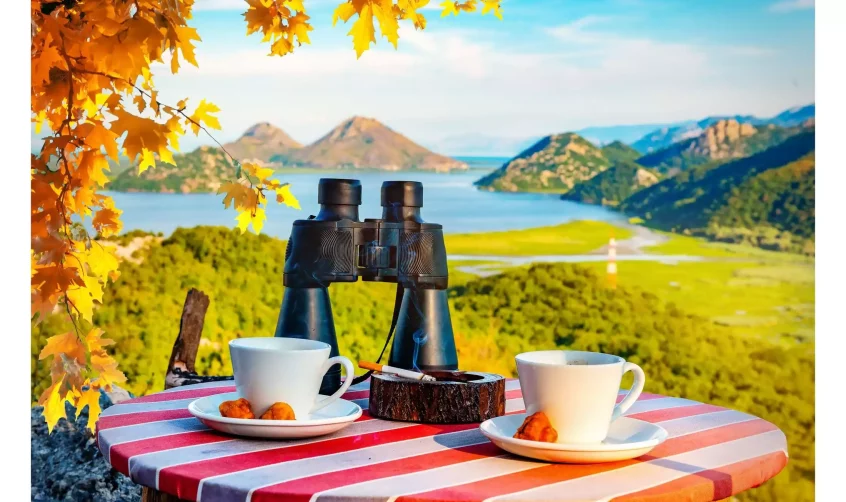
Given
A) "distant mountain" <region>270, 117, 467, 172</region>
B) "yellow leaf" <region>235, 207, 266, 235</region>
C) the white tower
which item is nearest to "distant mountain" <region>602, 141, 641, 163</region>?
the white tower

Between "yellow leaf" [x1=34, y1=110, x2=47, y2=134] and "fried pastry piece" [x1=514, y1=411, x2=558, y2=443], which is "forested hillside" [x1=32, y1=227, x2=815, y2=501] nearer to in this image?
"yellow leaf" [x1=34, y1=110, x2=47, y2=134]

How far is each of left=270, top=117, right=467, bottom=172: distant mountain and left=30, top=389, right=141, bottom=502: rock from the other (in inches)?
74.5

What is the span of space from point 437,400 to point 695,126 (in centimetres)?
328

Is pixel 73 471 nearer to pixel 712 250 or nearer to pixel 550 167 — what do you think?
pixel 550 167

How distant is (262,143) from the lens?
421 cm

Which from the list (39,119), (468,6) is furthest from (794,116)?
(39,119)

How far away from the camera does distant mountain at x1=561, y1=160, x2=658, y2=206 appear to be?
4.69m

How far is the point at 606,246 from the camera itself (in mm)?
4371

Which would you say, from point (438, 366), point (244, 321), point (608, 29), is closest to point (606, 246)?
point (608, 29)

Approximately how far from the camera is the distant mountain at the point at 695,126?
396 centimetres

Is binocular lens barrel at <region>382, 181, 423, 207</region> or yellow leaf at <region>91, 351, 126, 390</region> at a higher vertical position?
binocular lens barrel at <region>382, 181, 423, 207</region>

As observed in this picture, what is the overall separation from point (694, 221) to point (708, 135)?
434mm

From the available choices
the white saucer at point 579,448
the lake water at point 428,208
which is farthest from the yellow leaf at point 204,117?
the lake water at point 428,208

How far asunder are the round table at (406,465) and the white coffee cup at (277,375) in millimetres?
58
